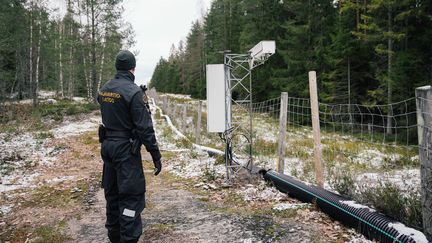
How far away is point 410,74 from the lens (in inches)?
623

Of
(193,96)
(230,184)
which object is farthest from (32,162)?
(193,96)

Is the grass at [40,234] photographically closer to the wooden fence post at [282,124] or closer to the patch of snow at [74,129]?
the wooden fence post at [282,124]

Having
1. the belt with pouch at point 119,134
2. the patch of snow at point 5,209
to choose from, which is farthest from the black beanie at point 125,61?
the patch of snow at point 5,209

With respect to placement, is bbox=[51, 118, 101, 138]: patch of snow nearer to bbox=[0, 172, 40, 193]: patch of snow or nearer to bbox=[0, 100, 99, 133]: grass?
bbox=[0, 100, 99, 133]: grass

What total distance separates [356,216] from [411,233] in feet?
2.70

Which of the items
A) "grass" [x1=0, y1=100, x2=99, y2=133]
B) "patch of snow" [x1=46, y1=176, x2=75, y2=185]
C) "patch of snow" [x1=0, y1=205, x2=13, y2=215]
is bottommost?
"patch of snow" [x1=0, y1=205, x2=13, y2=215]

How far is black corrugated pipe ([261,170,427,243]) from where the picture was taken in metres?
3.58

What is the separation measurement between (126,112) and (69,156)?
777 cm

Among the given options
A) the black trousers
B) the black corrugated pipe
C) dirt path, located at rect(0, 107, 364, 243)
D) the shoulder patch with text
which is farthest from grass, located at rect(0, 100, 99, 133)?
the black corrugated pipe

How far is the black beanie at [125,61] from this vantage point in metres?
4.12

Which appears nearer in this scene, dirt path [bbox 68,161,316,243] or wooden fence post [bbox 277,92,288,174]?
dirt path [bbox 68,161,316,243]

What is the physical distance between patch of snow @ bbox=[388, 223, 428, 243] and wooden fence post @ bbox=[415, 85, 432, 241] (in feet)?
0.67

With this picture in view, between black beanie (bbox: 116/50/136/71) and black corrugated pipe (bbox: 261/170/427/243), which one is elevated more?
black beanie (bbox: 116/50/136/71)

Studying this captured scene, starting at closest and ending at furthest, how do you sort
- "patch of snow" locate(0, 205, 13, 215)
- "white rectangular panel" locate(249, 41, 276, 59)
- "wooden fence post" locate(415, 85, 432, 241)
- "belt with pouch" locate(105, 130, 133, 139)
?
"wooden fence post" locate(415, 85, 432, 241) → "belt with pouch" locate(105, 130, 133, 139) → "patch of snow" locate(0, 205, 13, 215) → "white rectangular panel" locate(249, 41, 276, 59)
